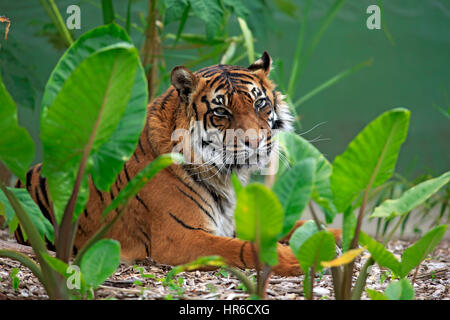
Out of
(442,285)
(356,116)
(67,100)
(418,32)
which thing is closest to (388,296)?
(442,285)

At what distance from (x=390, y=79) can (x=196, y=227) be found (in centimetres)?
576

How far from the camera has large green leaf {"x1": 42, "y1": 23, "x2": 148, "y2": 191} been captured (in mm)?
1438

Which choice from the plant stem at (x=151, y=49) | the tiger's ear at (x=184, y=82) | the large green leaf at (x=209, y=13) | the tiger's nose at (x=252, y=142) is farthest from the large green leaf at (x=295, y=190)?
the plant stem at (x=151, y=49)

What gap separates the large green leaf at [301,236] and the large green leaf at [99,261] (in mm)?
469

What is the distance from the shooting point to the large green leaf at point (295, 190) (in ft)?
4.34

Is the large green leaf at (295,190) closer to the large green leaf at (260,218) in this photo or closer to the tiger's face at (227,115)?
the large green leaf at (260,218)

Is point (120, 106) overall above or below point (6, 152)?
above

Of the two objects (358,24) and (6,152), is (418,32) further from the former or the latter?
(6,152)

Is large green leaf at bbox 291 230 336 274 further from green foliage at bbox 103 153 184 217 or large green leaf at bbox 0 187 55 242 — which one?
large green leaf at bbox 0 187 55 242

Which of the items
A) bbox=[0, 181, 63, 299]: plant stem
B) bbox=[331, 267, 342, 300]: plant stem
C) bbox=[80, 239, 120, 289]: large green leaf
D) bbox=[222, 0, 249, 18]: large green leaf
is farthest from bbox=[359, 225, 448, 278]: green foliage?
bbox=[222, 0, 249, 18]: large green leaf

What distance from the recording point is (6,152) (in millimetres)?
1416

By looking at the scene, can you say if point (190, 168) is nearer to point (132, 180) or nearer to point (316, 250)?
point (132, 180)

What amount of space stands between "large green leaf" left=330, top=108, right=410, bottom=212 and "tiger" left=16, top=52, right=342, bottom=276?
2.29ft

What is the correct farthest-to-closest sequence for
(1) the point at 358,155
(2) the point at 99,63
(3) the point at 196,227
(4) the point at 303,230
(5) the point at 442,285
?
(3) the point at 196,227, (5) the point at 442,285, (4) the point at 303,230, (1) the point at 358,155, (2) the point at 99,63
